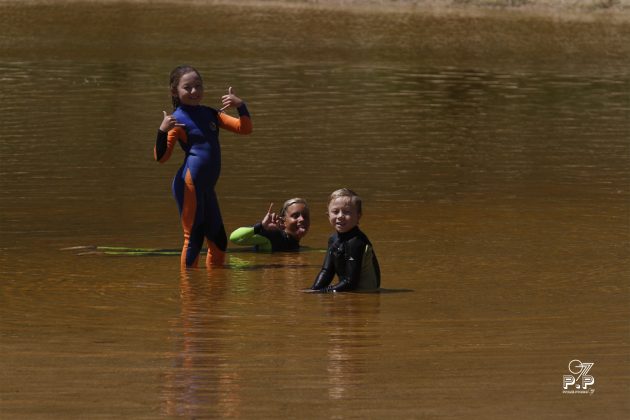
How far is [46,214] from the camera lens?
13094 millimetres

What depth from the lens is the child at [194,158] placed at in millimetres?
10727

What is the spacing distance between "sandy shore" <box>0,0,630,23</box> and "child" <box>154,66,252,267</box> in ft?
92.4

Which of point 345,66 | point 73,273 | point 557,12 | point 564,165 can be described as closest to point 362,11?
point 557,12

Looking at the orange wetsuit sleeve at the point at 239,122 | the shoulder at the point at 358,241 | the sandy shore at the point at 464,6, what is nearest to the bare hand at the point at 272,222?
the orange wetsuit sleeve at the point at 239,122

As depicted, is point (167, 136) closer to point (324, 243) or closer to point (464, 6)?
point (324, 243)

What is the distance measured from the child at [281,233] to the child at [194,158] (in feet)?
2.49

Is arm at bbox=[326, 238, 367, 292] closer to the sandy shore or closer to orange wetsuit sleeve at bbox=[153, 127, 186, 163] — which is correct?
orange wetsuit sleeve at bbox=[153, 127, 186, 163]

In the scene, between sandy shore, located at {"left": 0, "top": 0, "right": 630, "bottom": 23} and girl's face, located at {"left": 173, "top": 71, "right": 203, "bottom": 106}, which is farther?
sandy shore, located at {"left": 0, "top": 0, "right": 630, "bottom": 23}

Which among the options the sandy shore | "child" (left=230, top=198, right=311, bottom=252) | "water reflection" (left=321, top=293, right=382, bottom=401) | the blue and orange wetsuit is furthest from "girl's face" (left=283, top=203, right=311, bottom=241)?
the sandy shore

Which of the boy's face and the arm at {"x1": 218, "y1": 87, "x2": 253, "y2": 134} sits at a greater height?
the arm at {"x1": 218, "y1": 87, "x2": 253, "y2": 134}

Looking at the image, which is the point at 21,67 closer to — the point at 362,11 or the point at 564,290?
the point at 362,11

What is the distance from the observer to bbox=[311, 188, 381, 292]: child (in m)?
9.59

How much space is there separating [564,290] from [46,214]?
204 inches

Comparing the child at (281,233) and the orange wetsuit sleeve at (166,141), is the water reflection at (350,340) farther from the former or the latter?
the child at (281,233)
